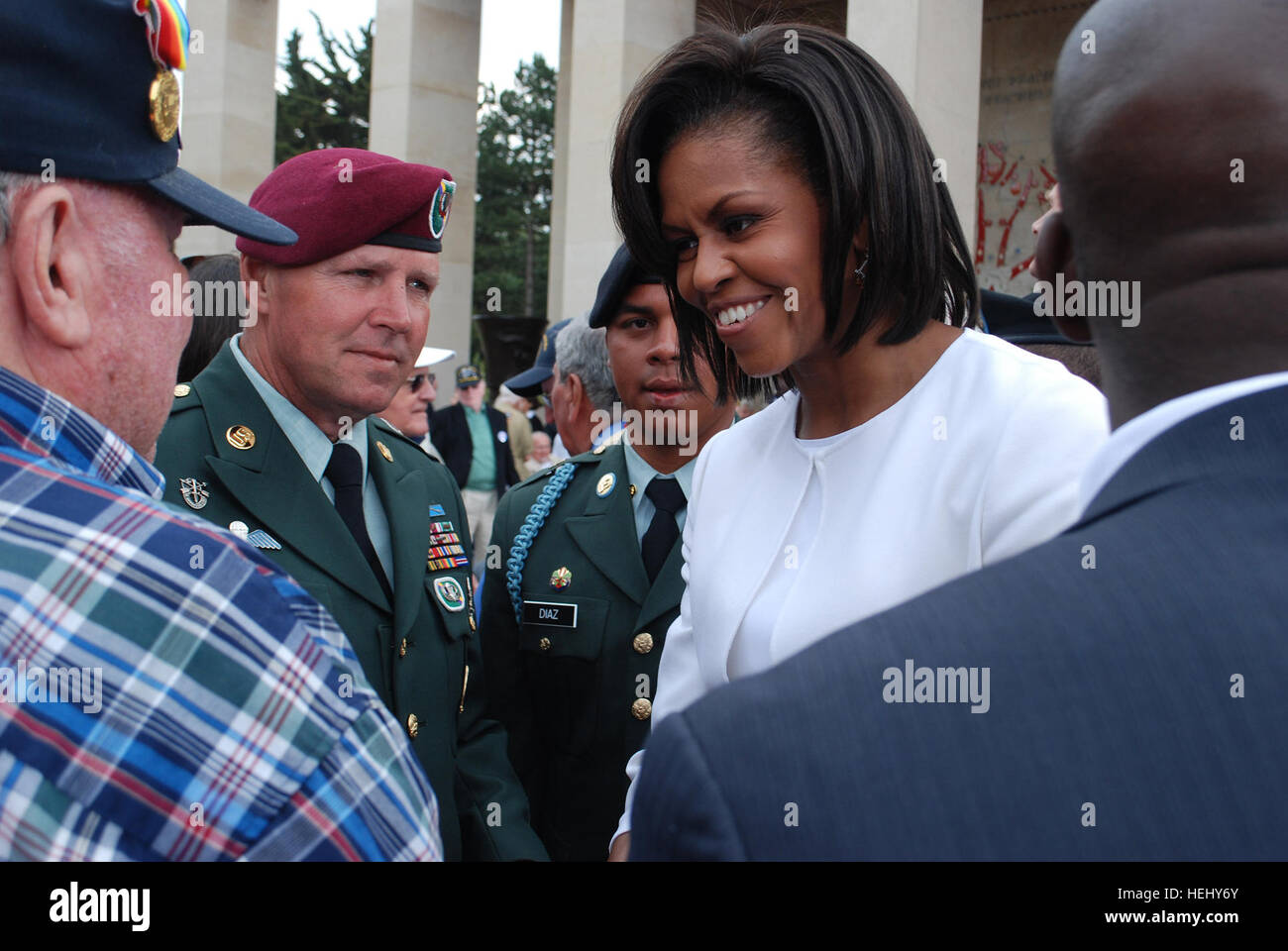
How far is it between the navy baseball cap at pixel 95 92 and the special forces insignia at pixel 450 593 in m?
1.28

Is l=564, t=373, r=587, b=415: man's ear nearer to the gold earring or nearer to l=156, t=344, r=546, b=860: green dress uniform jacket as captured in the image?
l=156, t=344, r=546, b=860: green dress uniform jacket

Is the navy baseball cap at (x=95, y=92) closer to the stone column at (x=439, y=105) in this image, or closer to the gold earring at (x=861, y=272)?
the gold earring at (x=861, y=272)

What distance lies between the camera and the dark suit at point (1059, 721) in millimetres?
805

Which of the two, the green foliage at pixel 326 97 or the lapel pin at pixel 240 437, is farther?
the green foliage at pixel 326 97

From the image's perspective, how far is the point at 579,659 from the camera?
9.75 ft

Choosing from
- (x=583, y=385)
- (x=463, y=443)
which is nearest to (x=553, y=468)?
(x=583, y=385)

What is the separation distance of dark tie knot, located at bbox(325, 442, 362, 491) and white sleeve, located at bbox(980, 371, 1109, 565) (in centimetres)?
146

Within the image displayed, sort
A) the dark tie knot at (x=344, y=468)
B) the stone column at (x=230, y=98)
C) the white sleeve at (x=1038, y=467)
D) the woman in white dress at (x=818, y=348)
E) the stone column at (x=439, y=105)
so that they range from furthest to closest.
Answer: the stone column at (x=230, y=98), the stone column at (x=439, y=105), the dark tie knot at (x=344, y=468), the woman in white dress at (x=818, y=348), the white sleeve at (x=1038, y=467)

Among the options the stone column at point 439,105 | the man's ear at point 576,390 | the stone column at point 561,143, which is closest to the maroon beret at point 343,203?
the man's ear at point 576,390

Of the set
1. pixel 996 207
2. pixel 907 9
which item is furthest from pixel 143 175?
pixel 996 207

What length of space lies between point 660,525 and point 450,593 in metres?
0.70

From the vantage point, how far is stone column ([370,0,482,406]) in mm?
14719

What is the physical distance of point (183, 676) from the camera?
1.13 m
